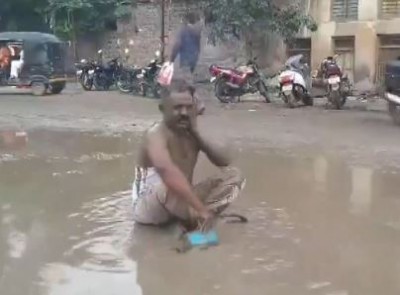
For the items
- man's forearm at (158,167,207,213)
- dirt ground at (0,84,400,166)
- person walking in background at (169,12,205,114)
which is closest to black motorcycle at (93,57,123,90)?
dirt ground at (0,84,400,166)

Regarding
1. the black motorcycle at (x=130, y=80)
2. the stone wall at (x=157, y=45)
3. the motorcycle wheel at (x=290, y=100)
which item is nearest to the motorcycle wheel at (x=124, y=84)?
the black motorcycle at (x=130, y=80)

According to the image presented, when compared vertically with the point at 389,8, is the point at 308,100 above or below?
below

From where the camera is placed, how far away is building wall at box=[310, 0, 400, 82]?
60.7ft

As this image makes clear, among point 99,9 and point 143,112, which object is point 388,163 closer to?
point 143,112

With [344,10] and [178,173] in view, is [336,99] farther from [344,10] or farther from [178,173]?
[178,173]

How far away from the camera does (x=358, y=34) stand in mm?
18922

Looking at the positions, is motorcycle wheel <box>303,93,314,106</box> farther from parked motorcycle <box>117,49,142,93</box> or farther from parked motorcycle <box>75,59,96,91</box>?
parked motorcycle <box>75,59,96,91</box>

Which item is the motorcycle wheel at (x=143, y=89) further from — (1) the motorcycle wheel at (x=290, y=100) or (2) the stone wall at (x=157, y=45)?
(1) the motorcycle wheel at (x=290, y=100)

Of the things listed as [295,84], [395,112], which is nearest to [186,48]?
[295,84]

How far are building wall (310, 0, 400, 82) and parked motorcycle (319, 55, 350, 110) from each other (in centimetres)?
358

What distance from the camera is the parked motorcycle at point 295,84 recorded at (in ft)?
50.3

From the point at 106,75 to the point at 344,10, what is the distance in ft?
21.9

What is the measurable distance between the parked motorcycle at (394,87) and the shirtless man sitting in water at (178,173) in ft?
24.1

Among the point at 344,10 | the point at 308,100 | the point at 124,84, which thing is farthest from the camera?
the point at 124,84
